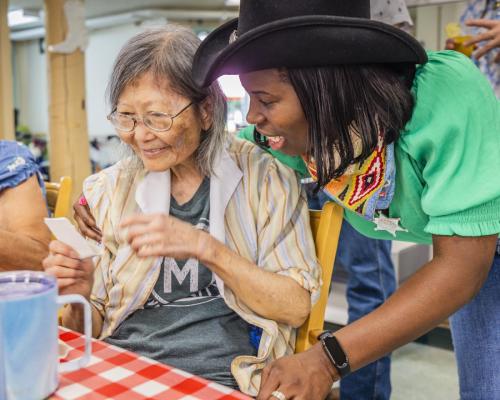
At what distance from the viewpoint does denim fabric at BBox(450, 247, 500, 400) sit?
1.46 meters

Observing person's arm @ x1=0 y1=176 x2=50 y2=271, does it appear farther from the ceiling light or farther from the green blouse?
the ceiling light

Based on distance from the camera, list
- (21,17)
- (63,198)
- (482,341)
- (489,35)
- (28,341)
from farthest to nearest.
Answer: (21,17), (63,198), (489,35), (482,341), (28,341)

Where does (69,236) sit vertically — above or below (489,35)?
below

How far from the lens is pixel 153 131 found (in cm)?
136

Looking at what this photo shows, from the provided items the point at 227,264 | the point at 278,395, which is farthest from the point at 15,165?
the point at 278,395

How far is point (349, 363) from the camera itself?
1.12 metres

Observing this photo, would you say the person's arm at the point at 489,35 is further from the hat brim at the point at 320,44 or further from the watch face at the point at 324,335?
the watch face at the point at 324,335

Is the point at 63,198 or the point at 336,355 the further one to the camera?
the point at 63,198

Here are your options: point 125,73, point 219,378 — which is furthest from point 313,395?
point 125,73

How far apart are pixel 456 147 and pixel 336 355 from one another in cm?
46

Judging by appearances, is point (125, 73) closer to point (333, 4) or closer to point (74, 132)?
point (333, 4)

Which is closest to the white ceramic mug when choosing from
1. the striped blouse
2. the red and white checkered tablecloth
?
the red and white checkered tablecloth

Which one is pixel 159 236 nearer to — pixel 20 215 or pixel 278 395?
pixel 278 395

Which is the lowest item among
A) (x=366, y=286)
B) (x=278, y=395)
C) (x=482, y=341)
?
(x=366, y=286)
